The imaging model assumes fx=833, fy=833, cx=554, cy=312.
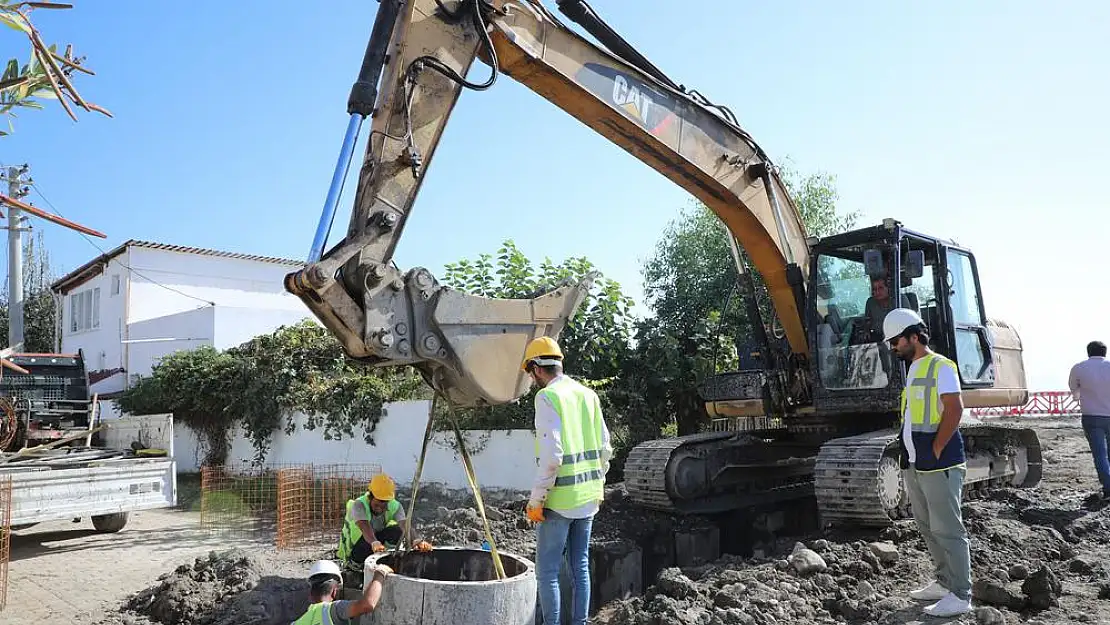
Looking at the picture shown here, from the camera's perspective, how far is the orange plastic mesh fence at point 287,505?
9.49 m

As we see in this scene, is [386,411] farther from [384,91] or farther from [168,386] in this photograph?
[384,91]

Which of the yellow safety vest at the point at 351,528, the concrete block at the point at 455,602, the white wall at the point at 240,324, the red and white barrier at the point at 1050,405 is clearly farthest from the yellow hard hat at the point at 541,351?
the red and white barrier at the point at 1050,405

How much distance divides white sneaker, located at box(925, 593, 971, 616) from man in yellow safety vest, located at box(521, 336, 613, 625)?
2.03 metres

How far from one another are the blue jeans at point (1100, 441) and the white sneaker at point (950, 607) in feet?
14.9

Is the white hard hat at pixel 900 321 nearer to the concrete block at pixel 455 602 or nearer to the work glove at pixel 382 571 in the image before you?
the concrete block at pixel 455 602

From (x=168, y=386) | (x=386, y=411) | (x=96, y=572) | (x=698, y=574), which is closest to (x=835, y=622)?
(x=698, y=574)

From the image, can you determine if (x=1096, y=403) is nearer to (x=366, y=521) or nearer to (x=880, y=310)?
(x=880, y=310)

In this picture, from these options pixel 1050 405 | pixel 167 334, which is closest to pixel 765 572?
pixel 167 334

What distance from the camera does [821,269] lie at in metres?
7.98

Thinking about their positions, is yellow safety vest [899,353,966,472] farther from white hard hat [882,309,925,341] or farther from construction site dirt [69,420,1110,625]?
construction site dirt [69,420,1110,625]

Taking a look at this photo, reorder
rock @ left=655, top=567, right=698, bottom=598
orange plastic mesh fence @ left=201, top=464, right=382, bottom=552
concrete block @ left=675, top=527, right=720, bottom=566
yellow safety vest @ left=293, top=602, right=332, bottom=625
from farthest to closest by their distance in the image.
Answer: orange plastic mesh fence @ left=201, top=464, right=382, bottom=552 → concrete block @ left=675, top=527, right=720, bottom=566 → rock @ left=655, top=567, right=698, bottom=598 → yellow safety vest @ left=293, top=602, right=332, bottom=625

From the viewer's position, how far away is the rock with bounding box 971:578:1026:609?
5012 mm

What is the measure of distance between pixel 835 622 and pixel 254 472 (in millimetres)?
12723

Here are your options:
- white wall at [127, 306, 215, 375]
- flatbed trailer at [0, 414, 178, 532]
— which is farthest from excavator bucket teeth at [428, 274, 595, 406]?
white wall at [127, 306, 215, 375]
